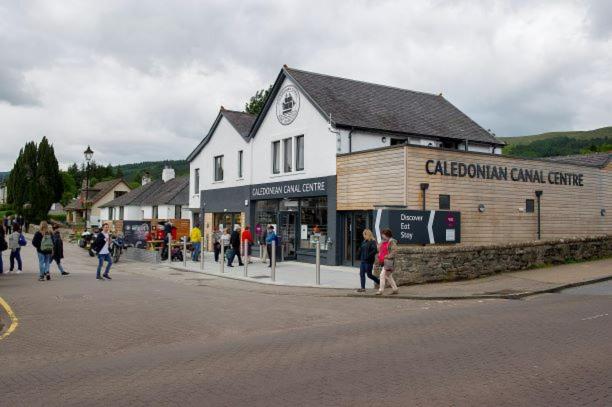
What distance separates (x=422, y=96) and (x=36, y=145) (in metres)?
63.6

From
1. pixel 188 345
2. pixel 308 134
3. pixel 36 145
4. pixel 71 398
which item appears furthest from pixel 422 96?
pixel 36 145

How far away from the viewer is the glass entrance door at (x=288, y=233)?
25.5 meters

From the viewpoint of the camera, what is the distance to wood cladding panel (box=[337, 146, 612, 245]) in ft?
64.4

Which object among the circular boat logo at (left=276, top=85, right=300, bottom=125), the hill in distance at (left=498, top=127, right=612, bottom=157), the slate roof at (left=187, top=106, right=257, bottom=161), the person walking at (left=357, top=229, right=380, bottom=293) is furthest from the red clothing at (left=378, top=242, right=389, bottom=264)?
the hill in distance at (left=498, top=127, right=612, bottom=157)

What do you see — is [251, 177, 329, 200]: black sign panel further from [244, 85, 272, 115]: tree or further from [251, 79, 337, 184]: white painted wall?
[244, 85, 272, 115]: tree

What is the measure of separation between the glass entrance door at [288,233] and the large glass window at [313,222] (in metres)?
0.57

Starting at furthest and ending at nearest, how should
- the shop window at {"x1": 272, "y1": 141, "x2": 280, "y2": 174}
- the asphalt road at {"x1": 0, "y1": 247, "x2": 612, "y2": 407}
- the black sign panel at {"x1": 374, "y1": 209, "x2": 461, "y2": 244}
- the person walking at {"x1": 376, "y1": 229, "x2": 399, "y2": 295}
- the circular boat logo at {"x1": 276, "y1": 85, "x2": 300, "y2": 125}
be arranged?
the shop window at {"x1": 272, "y1": 141, "x2": 280, "y2": 174} → the circular boat logo at {"x1": 276, "y1": 85, "x2": 300, "y2": 125} → the black sign panel at {"x1": 374, "y1": 209, "x2": 461, "y2": 244} → the person walking at {"x1": 376, "y1": 229, "x2": 399, "y2": 295} → the asphalt road at {"x1": 0, "y1": 247, "x2": 612, "y2": 407}

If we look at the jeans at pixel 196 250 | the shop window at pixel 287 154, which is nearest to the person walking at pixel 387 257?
the shop window at pixel 287 154

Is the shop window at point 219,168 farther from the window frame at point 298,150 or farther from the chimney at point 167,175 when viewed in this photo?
the chimney at point 167,175

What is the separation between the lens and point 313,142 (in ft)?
79.8

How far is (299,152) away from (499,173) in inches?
349

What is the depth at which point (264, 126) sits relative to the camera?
28312 millimetres

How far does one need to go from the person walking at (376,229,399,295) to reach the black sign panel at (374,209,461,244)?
298 centimetres

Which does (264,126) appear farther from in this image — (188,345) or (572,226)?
(188,345)
